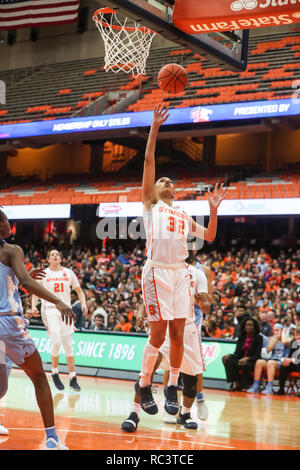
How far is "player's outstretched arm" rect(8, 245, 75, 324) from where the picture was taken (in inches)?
187

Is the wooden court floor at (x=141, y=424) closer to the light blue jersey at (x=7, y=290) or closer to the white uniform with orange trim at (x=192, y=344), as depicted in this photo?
the white uniform with orange trim at (x=192, y=344)

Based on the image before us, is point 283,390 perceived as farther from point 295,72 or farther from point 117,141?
point 117,141

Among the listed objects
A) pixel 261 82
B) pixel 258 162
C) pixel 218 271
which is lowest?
pixel 218 271

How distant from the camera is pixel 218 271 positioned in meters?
18.8

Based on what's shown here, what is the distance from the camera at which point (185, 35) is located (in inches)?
270

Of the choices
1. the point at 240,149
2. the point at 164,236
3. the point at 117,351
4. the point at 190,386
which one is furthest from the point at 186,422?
the point at 240,149

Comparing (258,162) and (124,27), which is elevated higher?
(258,162)

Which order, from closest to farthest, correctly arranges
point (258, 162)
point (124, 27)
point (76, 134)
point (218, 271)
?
point (124, 27)
point (218, 271)
point (76, 134)
point (258, 162)

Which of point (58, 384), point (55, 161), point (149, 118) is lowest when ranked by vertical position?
point (58, 384)

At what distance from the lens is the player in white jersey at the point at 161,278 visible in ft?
20.1

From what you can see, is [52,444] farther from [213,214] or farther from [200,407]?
[200,407]

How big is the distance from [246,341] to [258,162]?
52.2 feet

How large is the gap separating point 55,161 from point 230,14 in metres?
26.7
